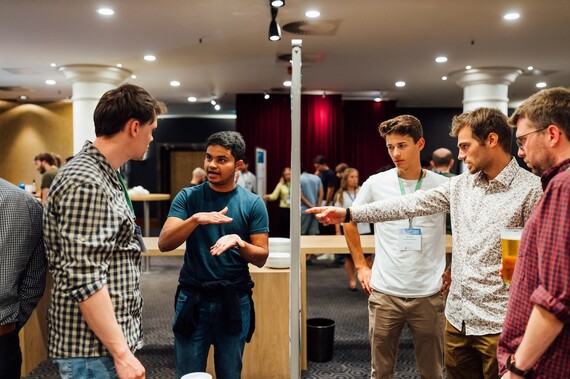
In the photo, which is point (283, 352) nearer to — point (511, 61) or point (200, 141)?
point (511, 61)

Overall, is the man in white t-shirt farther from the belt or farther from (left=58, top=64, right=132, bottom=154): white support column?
(left=58, top=64, right=132, bottom=154): white support column

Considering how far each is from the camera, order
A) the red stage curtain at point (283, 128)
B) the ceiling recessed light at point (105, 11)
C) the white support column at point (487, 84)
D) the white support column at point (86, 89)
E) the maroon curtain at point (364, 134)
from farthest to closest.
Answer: the maroon curtain at point (364, 134), the red stage curtain at point (283, 128), the white support column at point (487, 84), the white support column at point (86, 89), the ceiling recessed light at point (105, 11)

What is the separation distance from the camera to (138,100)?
1423 mm

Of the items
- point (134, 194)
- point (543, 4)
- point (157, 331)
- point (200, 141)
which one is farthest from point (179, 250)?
point (200, 141)

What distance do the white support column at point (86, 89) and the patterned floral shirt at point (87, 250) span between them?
6593 mm

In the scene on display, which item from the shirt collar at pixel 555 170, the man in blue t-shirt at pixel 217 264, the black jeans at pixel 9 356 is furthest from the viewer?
the man in blue t-shirt at pixel 217 264

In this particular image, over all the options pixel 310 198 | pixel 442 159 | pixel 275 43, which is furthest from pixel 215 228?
pixel 310 198

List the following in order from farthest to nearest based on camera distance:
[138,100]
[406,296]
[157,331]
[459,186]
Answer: [157,331]
[406,296]
[459,186]
[138,100]

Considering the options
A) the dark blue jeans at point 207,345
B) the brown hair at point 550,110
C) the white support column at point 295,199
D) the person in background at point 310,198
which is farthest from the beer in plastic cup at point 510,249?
the person in background at point 310,198

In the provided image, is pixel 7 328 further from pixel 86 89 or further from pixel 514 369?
pixel 86 89

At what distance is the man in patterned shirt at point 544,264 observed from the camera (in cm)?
110

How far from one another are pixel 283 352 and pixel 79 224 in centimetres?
236

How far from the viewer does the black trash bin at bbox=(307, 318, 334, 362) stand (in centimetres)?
367

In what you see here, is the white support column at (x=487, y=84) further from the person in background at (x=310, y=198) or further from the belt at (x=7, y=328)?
the belt at (x=7, y=328)
